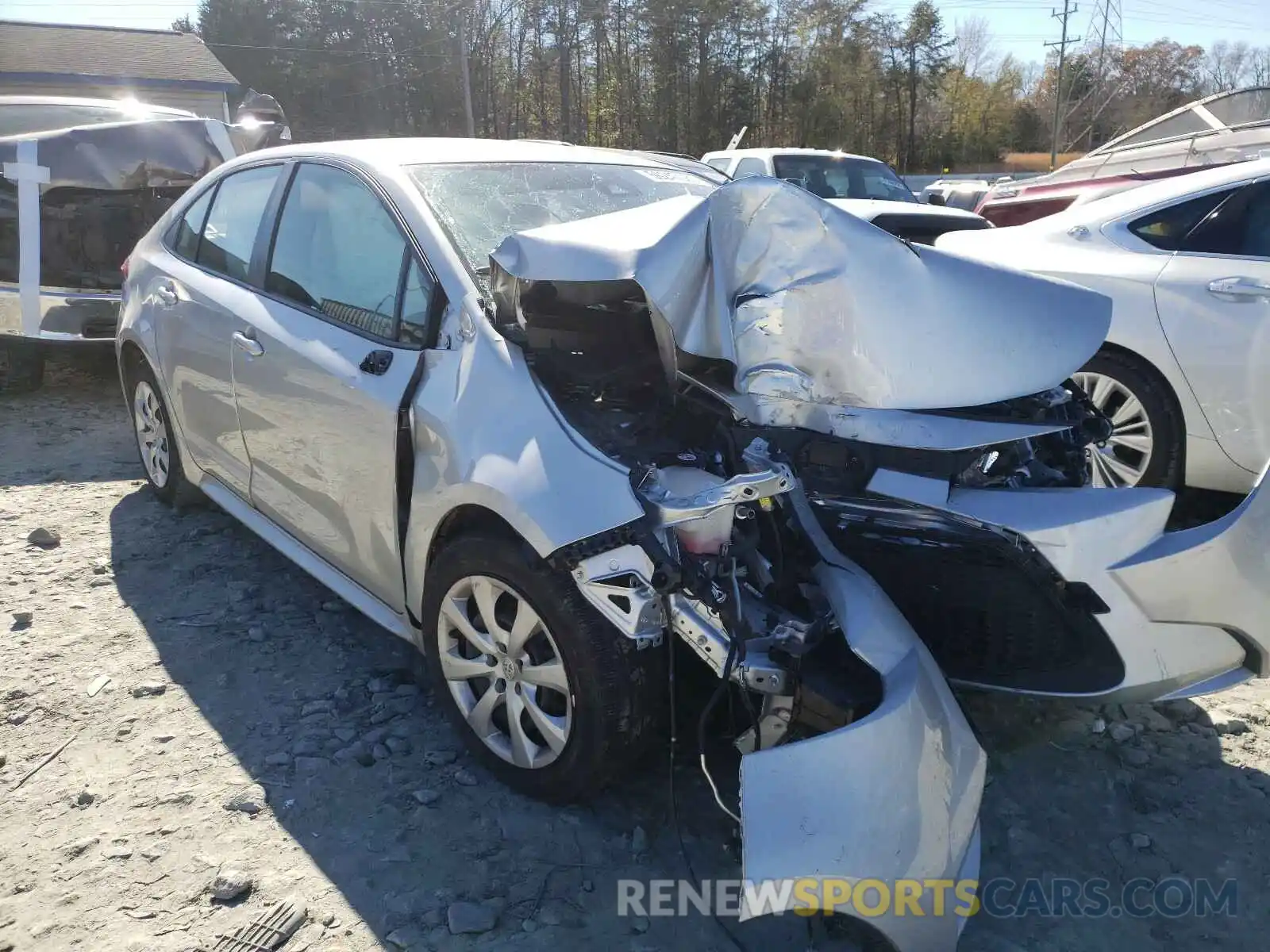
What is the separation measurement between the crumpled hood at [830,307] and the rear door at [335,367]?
593mm

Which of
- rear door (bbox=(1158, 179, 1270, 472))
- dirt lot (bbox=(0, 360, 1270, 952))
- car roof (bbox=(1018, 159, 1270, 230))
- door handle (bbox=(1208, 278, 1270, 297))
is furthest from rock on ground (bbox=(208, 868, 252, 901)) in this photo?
car roof (bbox=(1018, 159, 1270, 230))

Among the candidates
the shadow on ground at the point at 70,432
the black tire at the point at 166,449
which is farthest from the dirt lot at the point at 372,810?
the shadow on ground at the point at 70,432

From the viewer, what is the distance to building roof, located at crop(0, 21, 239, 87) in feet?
90.4

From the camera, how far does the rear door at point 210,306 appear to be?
142 inches

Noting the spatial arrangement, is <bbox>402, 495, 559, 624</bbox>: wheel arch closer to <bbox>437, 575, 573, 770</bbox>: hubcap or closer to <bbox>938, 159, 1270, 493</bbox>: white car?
<bbox>437, 575, 573, 770</bbox>: hubcap

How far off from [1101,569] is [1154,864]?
82cm

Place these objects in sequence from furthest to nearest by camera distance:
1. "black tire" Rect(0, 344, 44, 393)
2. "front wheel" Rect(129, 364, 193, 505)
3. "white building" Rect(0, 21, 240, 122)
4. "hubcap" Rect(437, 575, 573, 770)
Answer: "white building" Rect(0, 21, 240, 122), "black tire" Rect(0, 344, 44, 393), "front wheel" Rect(129, 364, 193, 505), "hubcap" Rect(437, 575, 573, 770)

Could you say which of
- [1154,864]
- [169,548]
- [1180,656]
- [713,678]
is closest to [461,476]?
[713,678]

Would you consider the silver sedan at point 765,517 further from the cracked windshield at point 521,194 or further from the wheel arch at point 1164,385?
the wheel arch at point 1164,385

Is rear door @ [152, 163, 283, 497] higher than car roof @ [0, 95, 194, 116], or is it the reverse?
car roof @ [0, 95, 194, 116]

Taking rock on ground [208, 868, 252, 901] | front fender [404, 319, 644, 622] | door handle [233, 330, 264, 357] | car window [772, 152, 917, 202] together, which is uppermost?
car window [772, 152, 917, 202]

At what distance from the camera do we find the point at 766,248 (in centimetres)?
241

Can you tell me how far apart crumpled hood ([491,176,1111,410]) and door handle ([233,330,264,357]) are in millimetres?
1297


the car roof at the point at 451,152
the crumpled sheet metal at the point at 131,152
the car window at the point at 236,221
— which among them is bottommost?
the car window at the point at 236,221
